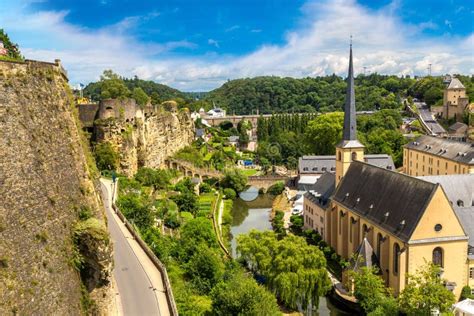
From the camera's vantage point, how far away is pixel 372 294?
27.5 m

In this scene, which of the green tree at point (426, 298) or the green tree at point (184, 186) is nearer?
the green tree at point (426, 298)

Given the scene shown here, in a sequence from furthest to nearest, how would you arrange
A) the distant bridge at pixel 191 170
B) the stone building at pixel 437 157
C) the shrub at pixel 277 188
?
the shrub at pixel 277 188 < the distant bridge at pixel 191 170 < the stone building at pixel 437 157

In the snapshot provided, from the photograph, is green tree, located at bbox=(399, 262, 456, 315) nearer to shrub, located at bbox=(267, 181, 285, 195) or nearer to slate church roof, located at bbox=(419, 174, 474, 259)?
slate church roof, located at bbox=(419, 174, 474, 259)

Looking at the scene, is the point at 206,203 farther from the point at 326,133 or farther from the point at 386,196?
the point at 326,133

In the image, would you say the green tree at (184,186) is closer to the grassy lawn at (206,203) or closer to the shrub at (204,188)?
the grassy lawn at (206,203)

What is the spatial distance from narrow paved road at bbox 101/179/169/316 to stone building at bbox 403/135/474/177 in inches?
1565

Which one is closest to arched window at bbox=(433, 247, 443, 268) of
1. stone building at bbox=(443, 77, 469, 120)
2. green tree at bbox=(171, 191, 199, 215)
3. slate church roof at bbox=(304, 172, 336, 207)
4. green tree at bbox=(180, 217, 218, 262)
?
slate church roof at bbox=(304, 172, 336, 207)

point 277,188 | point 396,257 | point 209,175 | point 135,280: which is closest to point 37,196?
point 135,280

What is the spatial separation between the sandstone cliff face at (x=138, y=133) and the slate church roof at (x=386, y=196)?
22290 mm

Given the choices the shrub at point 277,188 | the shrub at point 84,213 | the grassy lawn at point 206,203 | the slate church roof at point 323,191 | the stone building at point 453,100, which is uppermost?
the stone building at point 453,100

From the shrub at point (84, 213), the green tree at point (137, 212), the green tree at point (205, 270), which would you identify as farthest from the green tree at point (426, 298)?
the green tree at point (137, 212)

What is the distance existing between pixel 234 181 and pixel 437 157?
90.3 feet

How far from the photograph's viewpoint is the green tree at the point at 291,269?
27.9 meters

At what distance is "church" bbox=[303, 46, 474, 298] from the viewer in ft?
92.1
